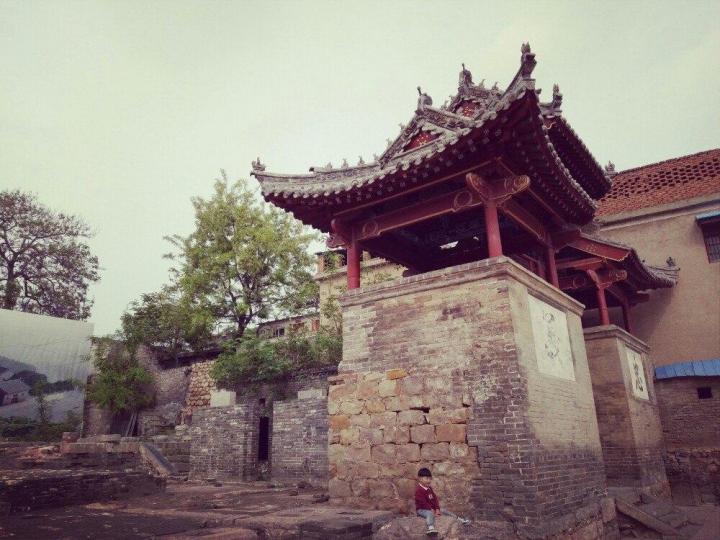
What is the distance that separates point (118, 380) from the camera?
23.0m

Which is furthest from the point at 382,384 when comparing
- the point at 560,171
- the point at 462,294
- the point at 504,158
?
the point at 560,171

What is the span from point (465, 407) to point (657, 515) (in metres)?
4.85

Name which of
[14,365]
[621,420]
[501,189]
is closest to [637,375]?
[621,420]

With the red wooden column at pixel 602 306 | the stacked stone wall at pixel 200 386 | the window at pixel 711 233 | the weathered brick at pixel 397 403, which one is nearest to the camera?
the weathered brick at pixel 397 403

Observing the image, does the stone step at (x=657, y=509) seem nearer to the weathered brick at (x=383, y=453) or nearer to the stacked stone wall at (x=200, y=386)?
the weathered brick at (x=383, y=453)

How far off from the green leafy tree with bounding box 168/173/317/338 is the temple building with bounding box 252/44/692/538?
11.9 metres

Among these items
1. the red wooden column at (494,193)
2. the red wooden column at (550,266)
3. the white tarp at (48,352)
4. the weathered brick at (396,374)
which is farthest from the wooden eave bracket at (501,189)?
the white tarp at (48,352)

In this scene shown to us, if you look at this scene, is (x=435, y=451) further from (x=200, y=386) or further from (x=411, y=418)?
(x=200, y=386)

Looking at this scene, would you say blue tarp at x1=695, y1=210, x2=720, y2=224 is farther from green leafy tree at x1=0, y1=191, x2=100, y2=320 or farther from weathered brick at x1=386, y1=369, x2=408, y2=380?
green leafy tree at x1=0, y1=191, x2=100, y2=320

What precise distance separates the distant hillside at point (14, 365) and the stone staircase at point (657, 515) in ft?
73.7

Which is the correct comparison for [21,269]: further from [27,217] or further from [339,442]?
[339,442]

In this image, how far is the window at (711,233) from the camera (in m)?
13.9

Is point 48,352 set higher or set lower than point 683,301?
higher

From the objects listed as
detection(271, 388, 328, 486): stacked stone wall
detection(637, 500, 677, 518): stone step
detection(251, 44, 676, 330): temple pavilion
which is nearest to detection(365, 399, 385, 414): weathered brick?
detection(251, 44, 676, 330): temple pavilion
